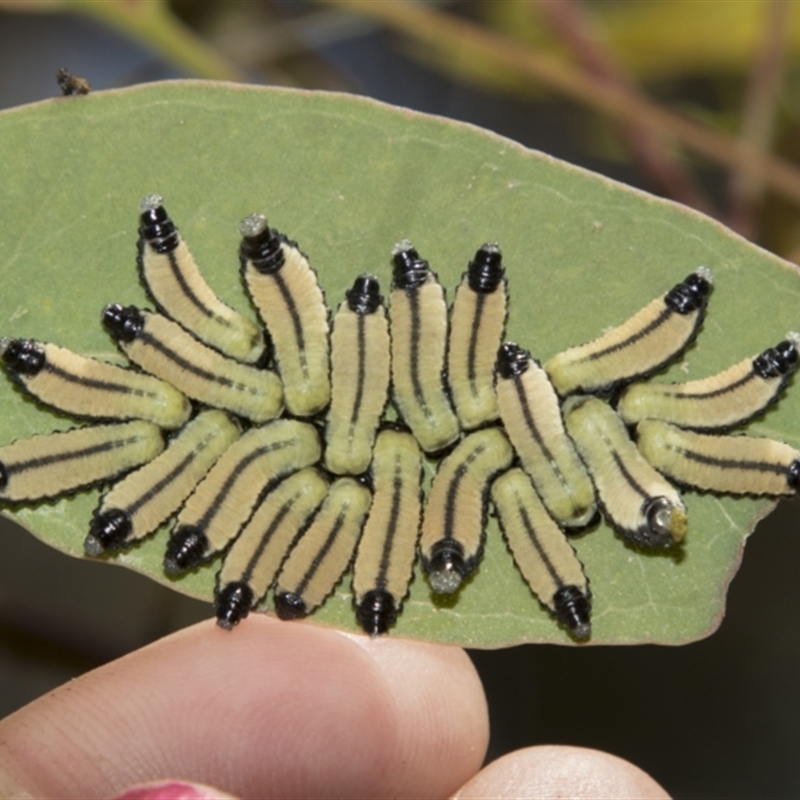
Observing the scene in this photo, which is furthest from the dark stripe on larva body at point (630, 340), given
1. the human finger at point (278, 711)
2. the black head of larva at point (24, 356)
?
the black head of larva at point (24, 356)

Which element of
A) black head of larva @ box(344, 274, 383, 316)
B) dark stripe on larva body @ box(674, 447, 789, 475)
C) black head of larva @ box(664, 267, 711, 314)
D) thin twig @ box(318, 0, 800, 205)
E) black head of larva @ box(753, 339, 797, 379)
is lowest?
dark stripe on larva body @ box(674, 447, 789, 475)

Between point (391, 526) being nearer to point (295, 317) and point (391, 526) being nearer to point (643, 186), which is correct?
point (295, 317)

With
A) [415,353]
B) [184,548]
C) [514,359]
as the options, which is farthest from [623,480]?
[184,548]

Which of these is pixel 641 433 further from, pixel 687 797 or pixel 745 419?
pixel 687 797

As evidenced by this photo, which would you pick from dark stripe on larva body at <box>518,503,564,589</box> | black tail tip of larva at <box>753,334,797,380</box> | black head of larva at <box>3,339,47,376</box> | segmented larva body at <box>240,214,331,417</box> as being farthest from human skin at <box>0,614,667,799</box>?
black tail tip of larva at <box>753,334,797,380</box>

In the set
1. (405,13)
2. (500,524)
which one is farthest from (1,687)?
(405,13)

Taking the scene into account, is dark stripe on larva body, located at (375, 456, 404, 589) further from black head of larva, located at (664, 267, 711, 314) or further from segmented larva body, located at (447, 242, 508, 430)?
black head of larva, located at (664, 267, 711, 314)

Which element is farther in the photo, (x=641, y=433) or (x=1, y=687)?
(x=1, y=687)
